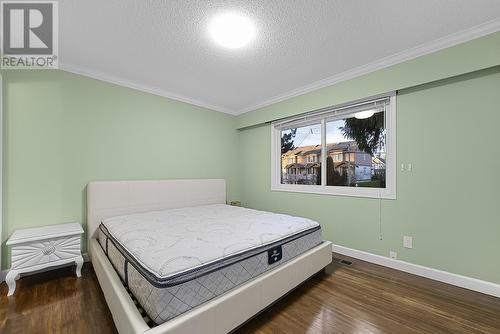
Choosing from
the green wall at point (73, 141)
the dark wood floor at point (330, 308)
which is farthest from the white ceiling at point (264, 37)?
the dark wood floor at point (330, 308)

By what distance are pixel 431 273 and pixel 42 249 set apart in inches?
156

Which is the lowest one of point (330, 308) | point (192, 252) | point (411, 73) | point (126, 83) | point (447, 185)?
point (330, 308)

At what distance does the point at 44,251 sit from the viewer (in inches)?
81.8

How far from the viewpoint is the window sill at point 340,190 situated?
8.66 ft

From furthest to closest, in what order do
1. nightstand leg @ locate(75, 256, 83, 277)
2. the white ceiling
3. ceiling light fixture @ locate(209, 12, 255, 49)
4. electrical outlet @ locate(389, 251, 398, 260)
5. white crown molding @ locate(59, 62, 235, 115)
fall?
white crown molding @ locate(59, 62, 235, 115) < electrical outlet @ locate(389, 251, 398, 260) < nightstand leg @ locate(75, 256, 83, 277) < ceiling light fixture @ locate(209, 12, 255, 49) < the white ceiling

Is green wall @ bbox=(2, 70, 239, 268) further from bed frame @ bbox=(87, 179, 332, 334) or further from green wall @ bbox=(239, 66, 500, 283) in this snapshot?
green wall @ bbox=(239, 66, 500, 283)

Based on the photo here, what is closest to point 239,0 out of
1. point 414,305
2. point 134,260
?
point 134,260

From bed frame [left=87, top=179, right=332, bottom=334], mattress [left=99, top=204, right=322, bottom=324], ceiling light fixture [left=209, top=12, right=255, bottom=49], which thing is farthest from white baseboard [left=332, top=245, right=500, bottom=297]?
ceiling light fixture [left=209, top=12, right=255, bottom=49]

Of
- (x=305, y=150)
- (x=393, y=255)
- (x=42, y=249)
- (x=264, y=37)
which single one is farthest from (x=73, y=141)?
(x=393, y=255)

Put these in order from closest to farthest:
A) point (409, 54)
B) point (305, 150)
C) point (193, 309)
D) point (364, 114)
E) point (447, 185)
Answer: point (193, 309) < point (447, 185) < point (409, 54) < point (364, 114) < point (305, 150)

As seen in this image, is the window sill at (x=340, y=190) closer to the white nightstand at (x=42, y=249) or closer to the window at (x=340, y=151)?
the window at (x=340, y=151)

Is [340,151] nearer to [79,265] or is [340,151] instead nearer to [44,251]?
[79,265]

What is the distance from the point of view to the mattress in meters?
1.24

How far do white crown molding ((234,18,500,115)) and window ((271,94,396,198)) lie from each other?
366 millimetres
